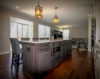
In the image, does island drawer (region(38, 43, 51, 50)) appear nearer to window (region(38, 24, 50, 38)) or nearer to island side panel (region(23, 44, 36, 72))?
island side panel (region(23, 44, 36, 72))

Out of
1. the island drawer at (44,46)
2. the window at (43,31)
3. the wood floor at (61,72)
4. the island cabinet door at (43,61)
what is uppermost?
the window at (43,31)

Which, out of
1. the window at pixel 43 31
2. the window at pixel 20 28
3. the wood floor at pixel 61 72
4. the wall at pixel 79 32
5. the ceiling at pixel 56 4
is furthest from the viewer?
the wall at pixel 79 32

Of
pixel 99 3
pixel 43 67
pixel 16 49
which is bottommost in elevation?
pixel 43 67

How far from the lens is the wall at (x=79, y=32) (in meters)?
11.4

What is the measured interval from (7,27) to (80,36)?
→ 9.76m

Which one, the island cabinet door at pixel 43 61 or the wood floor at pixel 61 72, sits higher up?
the island cabinet door at pixel 43 61

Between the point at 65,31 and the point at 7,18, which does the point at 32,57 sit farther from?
the point at 65,31

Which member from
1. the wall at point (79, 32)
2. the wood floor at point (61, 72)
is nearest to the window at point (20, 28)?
the wood floor at point (61, 72)

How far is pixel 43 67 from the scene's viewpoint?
2.19 metres

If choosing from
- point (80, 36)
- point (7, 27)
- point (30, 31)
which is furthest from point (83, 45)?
point (7, 27)

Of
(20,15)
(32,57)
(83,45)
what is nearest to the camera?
(32,57)

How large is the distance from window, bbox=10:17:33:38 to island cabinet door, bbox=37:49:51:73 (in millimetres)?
4103

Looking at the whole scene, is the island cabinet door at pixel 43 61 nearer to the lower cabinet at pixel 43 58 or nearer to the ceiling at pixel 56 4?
the lower cabinet at pixel 43 58

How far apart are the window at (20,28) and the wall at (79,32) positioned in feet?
23.8
